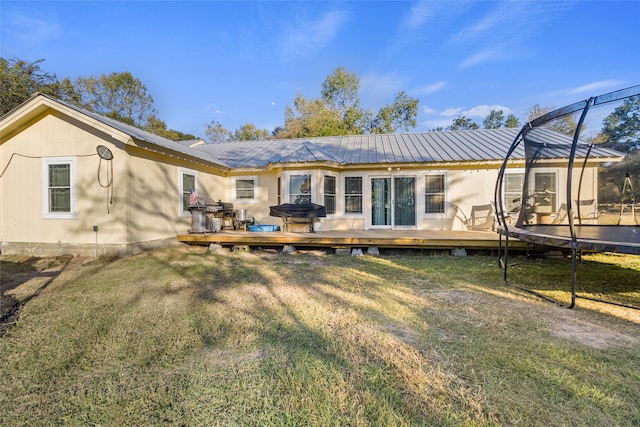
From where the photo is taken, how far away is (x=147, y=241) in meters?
7.49

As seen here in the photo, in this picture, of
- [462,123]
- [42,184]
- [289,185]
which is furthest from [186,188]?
[462,123]

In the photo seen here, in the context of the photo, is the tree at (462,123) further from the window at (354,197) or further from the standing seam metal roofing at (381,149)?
the window at (354,197)

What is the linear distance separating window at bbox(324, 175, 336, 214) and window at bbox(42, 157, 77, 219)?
22.4 feet

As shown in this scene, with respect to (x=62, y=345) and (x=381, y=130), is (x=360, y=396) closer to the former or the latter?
(x=62, y=345)

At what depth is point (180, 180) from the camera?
28.3 feet

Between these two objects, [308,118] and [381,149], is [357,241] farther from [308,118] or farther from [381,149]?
[308,118]

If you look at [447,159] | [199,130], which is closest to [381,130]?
[447,159]

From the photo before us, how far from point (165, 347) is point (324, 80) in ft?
97.9

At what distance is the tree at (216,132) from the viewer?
34125mm

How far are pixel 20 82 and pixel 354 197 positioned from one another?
67.7 feet

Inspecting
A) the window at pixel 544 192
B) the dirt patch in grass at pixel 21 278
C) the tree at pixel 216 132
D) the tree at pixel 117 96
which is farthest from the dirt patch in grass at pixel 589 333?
the tree at pixel 216 132

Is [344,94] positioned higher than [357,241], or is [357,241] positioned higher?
[344,94]

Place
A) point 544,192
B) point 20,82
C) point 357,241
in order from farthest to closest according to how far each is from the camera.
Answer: point 20,82 → point 357,241 → point 544,192

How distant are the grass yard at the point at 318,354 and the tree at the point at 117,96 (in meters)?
29.3
